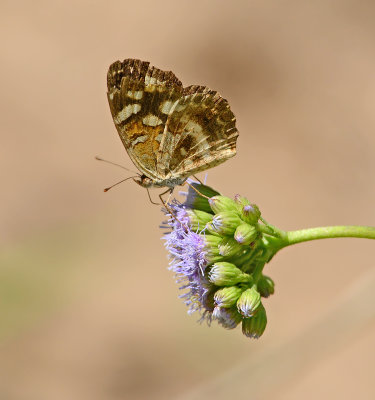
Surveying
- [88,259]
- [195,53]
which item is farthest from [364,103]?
[88,259]

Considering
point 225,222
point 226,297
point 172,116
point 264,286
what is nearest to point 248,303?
point 226,297

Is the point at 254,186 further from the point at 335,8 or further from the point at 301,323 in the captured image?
the point at 335,8

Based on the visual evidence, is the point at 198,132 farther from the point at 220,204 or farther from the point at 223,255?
the point at 223,255

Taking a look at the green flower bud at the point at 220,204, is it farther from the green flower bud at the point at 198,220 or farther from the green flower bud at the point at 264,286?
the green flower bud at the point at 264,286

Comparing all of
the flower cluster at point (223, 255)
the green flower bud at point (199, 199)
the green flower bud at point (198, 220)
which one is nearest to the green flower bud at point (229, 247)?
the flower cluster at point (223, 255)

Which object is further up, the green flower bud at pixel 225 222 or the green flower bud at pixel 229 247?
the green flower bud at pixel 225 222
